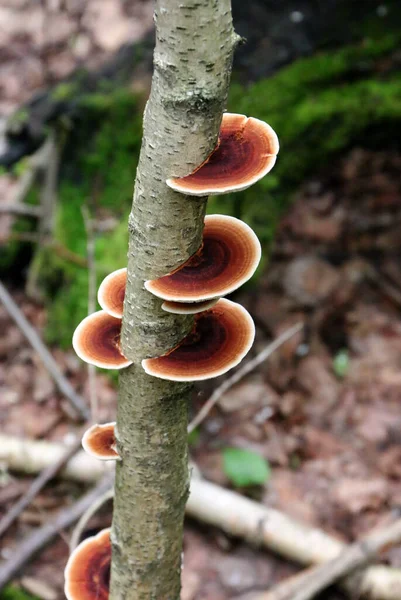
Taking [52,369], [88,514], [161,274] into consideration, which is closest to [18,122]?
[52,369]

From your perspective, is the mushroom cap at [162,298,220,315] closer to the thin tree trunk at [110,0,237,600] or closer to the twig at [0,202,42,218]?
the thin tree trunk at [110,0,237,600]

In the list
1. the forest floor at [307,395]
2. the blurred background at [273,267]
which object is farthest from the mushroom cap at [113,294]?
the blurred background at [273,267]

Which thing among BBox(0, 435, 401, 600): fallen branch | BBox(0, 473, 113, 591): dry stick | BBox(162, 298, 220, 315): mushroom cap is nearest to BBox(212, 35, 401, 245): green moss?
BBox(0, 435, 401, 600): fallen branch

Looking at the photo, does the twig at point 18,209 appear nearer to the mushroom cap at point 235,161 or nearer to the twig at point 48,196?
the twig at point 48,196

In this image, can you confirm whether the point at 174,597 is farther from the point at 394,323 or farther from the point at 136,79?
the point at 136,79

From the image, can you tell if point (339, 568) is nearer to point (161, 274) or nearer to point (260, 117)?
point (161, 274)
